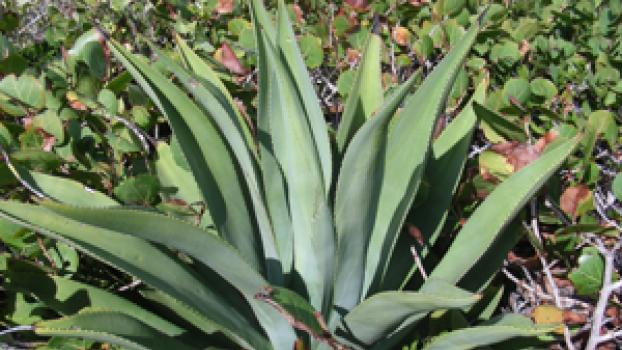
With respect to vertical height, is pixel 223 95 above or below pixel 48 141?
above

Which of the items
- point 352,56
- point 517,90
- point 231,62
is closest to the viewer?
point 517,90

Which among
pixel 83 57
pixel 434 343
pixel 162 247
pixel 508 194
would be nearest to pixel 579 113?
pixel 508 194

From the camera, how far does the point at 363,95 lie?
1.29m

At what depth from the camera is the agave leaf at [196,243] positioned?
828 millimetres

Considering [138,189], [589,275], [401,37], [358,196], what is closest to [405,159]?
[358,196]

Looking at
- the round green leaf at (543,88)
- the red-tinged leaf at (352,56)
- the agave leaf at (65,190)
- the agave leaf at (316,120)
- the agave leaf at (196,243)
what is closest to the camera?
the agave leaf at (196,243)

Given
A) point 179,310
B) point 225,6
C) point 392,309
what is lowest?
point 179,310

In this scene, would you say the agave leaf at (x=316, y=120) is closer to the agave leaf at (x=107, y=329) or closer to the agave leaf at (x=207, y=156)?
the agave leaf at (x=207, y=156)

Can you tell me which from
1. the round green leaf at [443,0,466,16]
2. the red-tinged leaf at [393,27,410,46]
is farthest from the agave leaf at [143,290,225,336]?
the round green leaf at [443,0,466,16]

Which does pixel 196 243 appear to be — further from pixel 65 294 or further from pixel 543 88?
pixel 543 88

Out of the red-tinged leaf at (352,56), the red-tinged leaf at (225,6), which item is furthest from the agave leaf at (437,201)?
the red-tinged leaf at (225,6)

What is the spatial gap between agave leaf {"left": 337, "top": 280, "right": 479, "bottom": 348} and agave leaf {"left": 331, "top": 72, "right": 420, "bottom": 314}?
70 mm

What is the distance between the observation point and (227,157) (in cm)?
111

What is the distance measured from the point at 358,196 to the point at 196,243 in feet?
0.84
